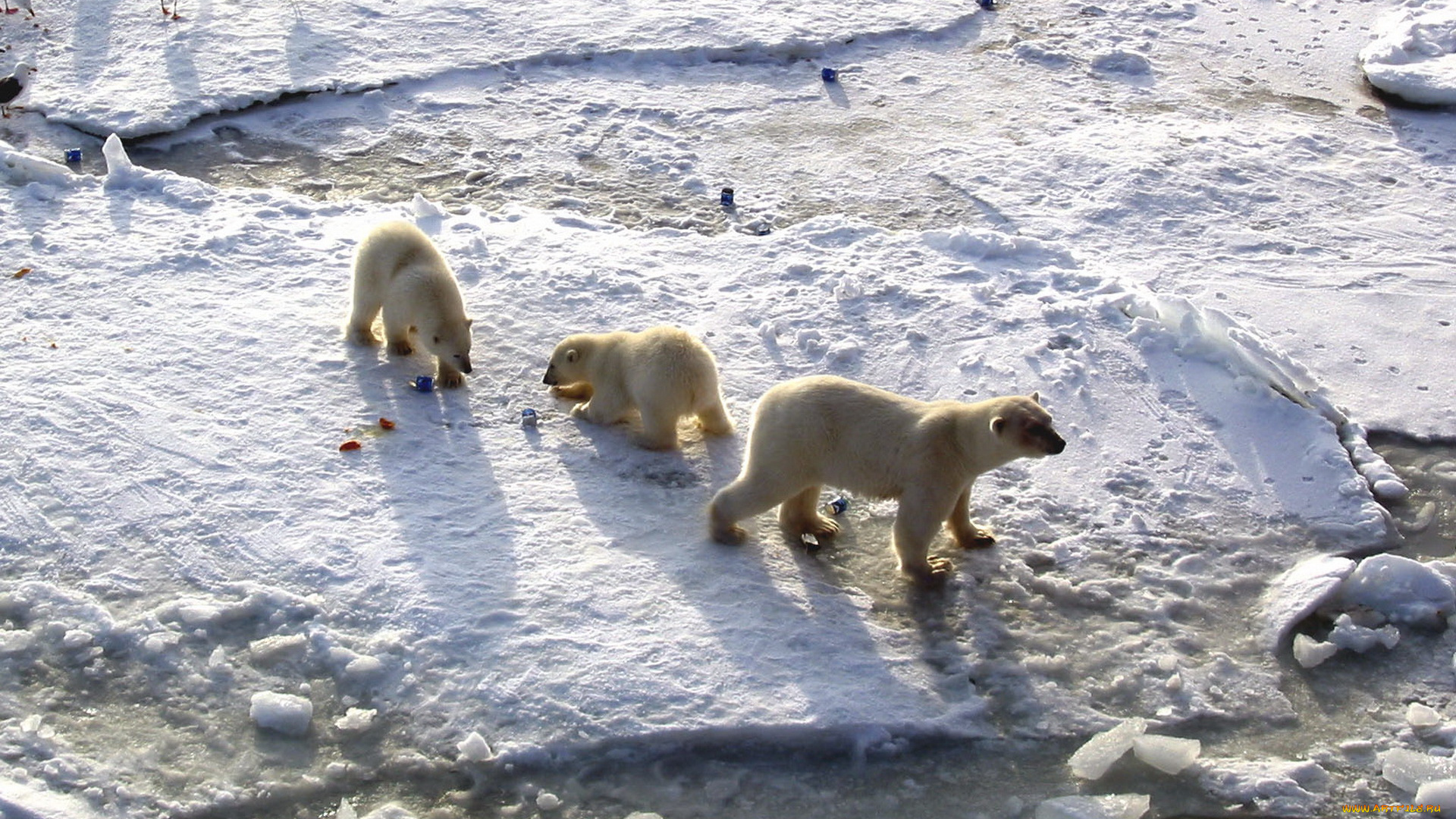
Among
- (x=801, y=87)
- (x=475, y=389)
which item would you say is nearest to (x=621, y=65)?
(x=801, y=87)

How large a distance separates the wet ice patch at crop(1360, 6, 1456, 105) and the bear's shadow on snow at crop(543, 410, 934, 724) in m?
6.87

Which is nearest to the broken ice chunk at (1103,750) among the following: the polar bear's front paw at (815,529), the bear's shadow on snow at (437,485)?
the polar bear's front paw at (815,529)

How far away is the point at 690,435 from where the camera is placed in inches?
240

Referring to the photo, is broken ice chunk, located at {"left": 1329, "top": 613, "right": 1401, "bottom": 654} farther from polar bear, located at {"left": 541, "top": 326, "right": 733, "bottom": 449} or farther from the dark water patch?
polar bear, located at {"left": 541, "top": 326, "right": 733, "bottom": 449}

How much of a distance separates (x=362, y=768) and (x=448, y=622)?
668 mm

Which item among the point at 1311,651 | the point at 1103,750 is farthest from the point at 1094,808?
the point at 1311,651

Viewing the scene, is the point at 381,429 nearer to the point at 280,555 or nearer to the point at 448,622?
the point at 280,555

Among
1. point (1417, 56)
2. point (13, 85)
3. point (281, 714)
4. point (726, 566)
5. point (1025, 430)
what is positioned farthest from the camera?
point (1417, 56)

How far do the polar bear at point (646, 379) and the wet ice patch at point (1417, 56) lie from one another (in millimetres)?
6866

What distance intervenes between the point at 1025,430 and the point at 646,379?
1769mm

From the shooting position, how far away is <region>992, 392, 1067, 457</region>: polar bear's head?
15.9 feet

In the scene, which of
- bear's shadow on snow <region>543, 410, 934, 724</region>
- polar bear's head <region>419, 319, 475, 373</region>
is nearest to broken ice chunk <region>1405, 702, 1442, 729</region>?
bear's shadow on snow <region>543, 410, 934, 724</region>

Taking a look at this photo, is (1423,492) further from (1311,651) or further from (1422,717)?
(1422,717)

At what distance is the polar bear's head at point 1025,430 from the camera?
191 inches
